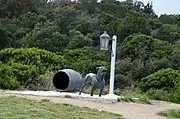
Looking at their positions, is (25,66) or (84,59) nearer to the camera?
(25,66)

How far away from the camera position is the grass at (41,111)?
7.68 metres

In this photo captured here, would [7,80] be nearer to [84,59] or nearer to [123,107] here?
[123,107]

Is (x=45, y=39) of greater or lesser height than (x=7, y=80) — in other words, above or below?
above

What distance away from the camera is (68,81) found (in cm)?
1438

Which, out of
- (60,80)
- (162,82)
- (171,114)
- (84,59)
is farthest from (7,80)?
(84,59)

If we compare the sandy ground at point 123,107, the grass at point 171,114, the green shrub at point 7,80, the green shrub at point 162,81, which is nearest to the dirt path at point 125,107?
the sandy ground at point 123,107

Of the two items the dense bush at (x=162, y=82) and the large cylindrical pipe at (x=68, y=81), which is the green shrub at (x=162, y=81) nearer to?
the dense bush at (x=162, y=82)

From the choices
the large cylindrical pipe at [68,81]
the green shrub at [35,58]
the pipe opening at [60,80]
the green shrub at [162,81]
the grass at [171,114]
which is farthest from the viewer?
the green shrub at [35,58]

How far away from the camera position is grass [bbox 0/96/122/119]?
25.2ft

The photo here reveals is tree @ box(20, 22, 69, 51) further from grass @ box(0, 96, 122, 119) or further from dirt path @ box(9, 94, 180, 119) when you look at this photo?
grass @ box(0, 96, 122, 119)

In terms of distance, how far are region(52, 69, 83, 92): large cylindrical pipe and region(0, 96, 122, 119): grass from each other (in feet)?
14.4

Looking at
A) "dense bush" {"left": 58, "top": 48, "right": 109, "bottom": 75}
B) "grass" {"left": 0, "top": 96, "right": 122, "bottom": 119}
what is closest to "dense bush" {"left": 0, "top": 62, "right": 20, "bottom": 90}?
"grass" {"left": 0, "top": 96, "right": 122, "bottom": 119}

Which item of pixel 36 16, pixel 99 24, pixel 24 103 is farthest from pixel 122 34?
pixel 24 103

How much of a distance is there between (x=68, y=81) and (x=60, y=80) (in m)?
0.69
